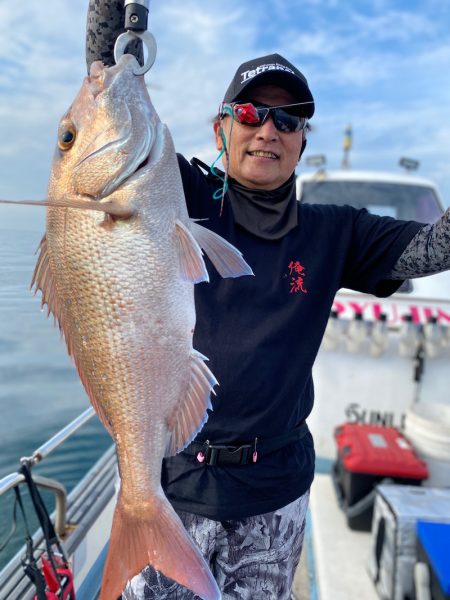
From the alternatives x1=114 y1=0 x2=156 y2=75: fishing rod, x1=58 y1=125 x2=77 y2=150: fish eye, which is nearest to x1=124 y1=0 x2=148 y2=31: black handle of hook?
x1=114 y1=0 x2=156 y2=75: fishing rod

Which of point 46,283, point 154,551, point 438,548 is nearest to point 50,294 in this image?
point 46,283

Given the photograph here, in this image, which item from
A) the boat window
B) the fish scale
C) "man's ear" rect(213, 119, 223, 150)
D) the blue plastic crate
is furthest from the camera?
the boat window

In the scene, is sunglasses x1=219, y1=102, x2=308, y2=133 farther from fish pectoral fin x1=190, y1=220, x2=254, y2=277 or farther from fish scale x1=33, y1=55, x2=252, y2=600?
fish pectoral fin x1=190, y1=220, x2=254, y2=277

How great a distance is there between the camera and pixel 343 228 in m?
1.84

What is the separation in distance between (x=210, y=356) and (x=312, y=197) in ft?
14.2

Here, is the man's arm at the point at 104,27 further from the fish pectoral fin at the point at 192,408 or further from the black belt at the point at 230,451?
the black belt at the point at 230,451

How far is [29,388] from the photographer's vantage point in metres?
3.65

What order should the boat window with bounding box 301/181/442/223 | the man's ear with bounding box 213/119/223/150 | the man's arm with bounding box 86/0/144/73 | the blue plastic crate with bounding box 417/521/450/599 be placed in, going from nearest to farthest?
1. the man's arm with bounding box 86/0/144/73
2. the man's ear with bounding box 213/119/223/150
3. the blue plastic crate with bounding box 417/521/450/599
4. the boat window with bounding box 301/181/442/223

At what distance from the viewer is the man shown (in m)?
1.64

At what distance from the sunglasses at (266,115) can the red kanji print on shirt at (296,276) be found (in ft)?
1.58

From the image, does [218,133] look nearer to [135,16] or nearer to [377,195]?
[135,16]

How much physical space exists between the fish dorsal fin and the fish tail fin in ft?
0.90

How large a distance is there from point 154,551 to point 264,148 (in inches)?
53.2

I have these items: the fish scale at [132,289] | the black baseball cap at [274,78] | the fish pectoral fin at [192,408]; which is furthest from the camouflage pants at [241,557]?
the black baseball cap at [274,78]
